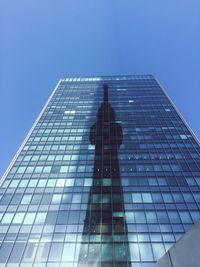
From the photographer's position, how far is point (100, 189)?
36375 millimetres

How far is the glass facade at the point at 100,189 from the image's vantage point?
26.8 m

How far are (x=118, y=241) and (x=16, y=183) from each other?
19.4 meters

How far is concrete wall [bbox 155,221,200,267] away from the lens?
593 cm

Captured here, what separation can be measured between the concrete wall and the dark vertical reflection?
2075 centimetres

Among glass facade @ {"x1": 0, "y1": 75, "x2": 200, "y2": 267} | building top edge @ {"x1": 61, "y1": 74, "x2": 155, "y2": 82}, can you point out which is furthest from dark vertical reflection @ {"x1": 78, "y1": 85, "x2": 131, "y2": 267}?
building top edge @ {"x1": 61, "y1": 74, "x2": 155, "y2": 82}

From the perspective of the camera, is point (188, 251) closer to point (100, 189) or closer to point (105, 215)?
point (105, 215)

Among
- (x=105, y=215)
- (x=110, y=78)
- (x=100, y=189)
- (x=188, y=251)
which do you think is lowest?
(x=188, y=251)

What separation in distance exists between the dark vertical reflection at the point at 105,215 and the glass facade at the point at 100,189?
0.11 meters

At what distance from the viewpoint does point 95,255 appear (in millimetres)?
26172

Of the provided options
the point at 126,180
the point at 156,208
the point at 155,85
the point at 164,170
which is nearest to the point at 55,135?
the point at 126,180

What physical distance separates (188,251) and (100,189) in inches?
1209

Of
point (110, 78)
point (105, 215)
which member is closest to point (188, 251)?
point (105, 215)

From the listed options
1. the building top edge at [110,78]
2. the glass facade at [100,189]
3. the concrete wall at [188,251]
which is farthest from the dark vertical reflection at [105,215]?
the building top edge at [110,78]

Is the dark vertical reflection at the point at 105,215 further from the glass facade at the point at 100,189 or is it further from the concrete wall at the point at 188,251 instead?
the concrete wall at the point at 188,251
